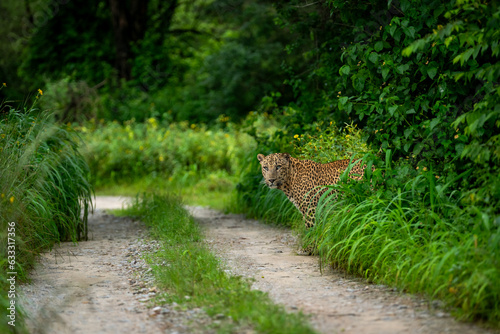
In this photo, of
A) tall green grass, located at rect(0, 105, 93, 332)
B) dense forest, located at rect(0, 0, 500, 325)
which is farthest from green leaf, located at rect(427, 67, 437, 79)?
tall green grass, located at rect(0, 105, 93, 332)

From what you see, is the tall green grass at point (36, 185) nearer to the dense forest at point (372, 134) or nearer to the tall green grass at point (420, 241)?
the dense forest at point (372, 134)

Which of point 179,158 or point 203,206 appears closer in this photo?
point 203,206

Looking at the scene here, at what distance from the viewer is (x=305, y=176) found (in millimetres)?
7359

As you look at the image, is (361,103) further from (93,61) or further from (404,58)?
(93,61)

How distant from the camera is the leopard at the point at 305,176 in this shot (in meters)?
6.96

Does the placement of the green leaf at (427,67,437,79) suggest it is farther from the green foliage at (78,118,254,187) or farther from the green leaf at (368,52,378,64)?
the green foliage at (78,118,254,187)

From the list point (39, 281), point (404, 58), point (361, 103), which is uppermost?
point (404, 58)

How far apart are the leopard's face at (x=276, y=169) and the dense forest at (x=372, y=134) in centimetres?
85

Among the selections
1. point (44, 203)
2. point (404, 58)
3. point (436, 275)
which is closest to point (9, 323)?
point (44, 203)

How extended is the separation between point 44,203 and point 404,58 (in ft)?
13.7

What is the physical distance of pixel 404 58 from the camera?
6.23 metres

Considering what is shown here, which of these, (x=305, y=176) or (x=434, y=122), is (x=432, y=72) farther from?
(x=305, y=176)

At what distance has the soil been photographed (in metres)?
4.38

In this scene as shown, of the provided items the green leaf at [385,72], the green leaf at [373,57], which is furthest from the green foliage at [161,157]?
the green leaf at [385,72]
